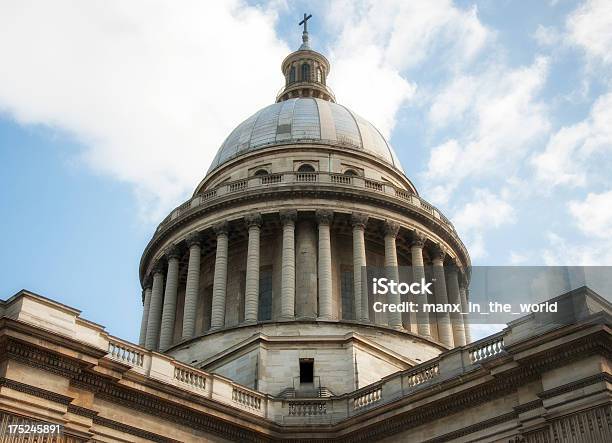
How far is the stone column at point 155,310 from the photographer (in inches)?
1743

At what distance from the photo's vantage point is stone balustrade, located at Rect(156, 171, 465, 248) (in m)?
43.6

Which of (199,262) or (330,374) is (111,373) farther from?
(199,262)

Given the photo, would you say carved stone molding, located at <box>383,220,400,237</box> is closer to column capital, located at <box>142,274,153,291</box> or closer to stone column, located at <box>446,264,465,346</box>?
stone column, located at <box>446,264,465,346</box>

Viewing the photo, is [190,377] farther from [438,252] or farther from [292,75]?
[292,75]

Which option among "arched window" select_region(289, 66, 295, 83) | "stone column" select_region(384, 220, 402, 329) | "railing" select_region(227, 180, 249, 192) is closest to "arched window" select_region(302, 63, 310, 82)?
"arched window" select_region(289, 66, 295, 83)

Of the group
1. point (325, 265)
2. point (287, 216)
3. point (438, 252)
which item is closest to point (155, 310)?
point (287, 216)

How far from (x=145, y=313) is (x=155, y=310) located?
205cm

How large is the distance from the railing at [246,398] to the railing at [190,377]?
1460 mm

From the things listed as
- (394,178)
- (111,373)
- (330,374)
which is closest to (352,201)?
(394,178)

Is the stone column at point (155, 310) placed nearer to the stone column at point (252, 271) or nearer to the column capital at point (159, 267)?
the column capital at point (159, 267)

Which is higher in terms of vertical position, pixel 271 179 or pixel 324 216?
pixel 271 179

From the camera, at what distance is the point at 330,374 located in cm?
3478

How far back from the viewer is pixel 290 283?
40.1m

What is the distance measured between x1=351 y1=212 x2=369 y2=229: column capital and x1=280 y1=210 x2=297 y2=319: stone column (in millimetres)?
3159
